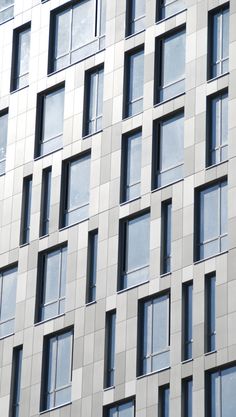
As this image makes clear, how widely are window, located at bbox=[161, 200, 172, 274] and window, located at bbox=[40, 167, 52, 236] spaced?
6.61 m

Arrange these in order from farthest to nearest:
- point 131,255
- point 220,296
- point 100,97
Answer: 1. point 100,97
2. point 131,255
3. point 220,296

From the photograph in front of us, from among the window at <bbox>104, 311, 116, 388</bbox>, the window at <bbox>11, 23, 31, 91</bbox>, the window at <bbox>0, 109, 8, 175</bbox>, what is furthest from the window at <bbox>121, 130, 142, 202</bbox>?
the window at <bbox>11, 23, 31, 91</bbox>

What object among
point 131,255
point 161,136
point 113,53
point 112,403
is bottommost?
point 112,403

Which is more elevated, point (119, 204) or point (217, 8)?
point (217, 8)

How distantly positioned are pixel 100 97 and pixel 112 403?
508 inches

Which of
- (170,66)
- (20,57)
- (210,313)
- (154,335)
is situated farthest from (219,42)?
(20,57)

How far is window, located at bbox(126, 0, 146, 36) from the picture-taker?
7225 cm

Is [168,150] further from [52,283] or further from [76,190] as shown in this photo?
[52,283]

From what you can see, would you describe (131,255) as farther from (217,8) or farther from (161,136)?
(217,8)

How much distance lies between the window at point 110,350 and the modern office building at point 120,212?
2.0 inches

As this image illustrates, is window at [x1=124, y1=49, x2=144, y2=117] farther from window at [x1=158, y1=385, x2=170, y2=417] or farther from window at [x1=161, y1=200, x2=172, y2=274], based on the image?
window at [x1=158, y1=385, x2=170, y2=417]

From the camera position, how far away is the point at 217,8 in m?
68.6

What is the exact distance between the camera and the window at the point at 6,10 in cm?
7862

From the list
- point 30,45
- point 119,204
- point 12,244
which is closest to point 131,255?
point 119,204
